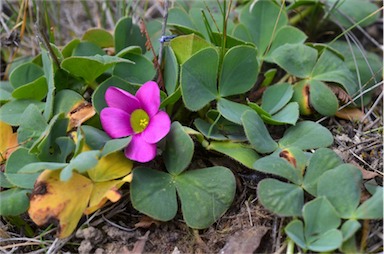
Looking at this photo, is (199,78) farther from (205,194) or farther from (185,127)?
(205,194)

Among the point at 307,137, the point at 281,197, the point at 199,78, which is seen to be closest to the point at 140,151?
the point at 199,78

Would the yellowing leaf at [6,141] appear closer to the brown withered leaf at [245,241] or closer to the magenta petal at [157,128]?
the magenta petal at [157,128]

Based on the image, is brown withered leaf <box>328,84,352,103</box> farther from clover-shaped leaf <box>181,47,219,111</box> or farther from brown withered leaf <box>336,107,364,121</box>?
clover-shaped leaf <box>181,47,219,111</box>

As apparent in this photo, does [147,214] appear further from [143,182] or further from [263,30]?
[263,30]

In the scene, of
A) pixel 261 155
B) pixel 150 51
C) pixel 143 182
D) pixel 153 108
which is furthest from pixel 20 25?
pixel 261 155

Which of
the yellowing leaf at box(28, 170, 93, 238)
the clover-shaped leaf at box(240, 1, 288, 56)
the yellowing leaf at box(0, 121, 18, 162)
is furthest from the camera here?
the clover-shaped leaf at box(240, 1, 288, 56)

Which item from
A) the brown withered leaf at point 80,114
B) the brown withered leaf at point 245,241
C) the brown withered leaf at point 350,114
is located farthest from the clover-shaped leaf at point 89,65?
the brown withered leaf at point 350,114

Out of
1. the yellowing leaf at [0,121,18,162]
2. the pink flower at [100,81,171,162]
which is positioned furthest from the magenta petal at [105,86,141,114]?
the yellowing leaf at [0,121,18,162]
